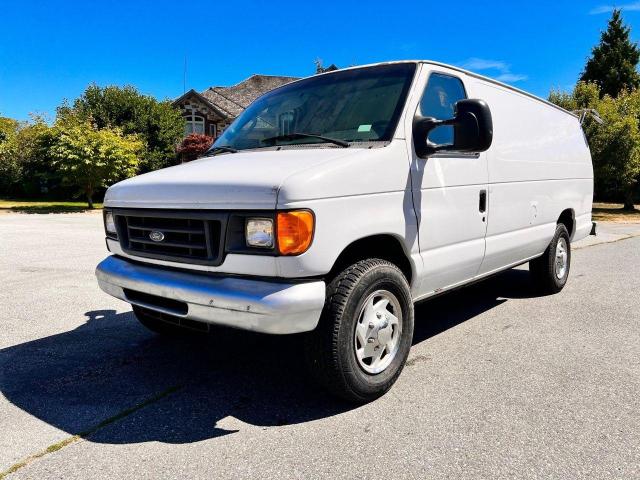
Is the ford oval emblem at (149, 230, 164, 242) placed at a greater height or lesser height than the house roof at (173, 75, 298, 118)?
lesser

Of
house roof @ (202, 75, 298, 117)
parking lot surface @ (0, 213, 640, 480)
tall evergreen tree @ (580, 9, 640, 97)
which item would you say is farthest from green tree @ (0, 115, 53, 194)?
tall evergreen tree @ (580, 9, 640, 97)

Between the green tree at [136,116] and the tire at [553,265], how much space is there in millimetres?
23826

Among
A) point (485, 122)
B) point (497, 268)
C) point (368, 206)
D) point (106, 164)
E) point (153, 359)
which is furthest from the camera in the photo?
point (106, 164)

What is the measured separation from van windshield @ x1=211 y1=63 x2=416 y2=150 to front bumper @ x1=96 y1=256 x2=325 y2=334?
115 centimetres

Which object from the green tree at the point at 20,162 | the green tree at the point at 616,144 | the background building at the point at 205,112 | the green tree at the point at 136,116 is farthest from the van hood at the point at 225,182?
the background building at the point at 205,112

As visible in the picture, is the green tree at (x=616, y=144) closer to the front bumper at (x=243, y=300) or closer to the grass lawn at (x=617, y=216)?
the grass lawn at (x=617, y=216)

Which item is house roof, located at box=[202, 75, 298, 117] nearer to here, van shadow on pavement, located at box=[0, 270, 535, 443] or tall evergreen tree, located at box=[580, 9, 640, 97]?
tall evergreen tree, located at box=[580, 9, 640, 97]

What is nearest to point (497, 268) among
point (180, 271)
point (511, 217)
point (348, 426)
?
point (511, 217)

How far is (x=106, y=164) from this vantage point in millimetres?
20312

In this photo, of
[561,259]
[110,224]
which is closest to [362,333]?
[110,224]

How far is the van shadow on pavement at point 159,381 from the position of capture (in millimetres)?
2910

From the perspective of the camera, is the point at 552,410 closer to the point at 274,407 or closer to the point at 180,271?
the point at 274,407

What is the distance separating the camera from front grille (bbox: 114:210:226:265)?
284 cm

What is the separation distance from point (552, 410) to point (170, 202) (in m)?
2.59
